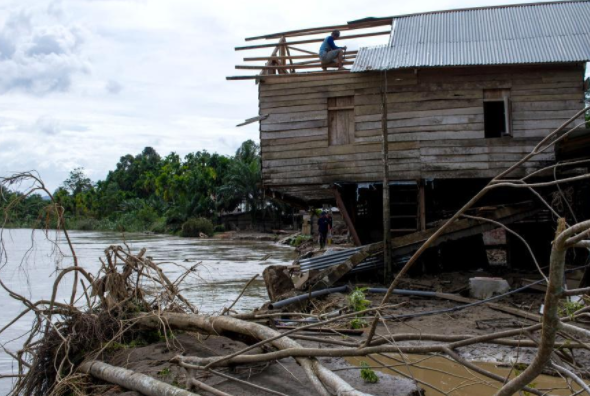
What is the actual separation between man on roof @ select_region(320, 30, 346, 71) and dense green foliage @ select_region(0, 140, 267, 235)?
82.8 ft

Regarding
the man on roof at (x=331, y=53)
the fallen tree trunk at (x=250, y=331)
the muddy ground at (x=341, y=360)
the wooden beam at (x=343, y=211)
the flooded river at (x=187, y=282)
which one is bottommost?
the flooded river at (x=187, y=282)

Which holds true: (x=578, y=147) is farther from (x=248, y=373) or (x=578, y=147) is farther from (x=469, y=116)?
(x=248, y=373)

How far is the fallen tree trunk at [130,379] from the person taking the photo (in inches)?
219

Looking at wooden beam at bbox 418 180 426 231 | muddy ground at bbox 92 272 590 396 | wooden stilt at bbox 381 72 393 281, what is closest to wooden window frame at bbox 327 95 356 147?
wooden stilt at bbox 381 72 393 281

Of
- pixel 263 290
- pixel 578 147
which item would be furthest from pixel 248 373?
pixel 263 290

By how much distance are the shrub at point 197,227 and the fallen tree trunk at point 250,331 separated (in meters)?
42.9

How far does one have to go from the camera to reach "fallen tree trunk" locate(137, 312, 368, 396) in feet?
15.2

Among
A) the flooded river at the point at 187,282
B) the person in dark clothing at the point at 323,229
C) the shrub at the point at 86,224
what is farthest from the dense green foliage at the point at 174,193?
the person in dark clothing at the point at 323,229

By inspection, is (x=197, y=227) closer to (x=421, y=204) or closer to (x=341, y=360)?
(x=421, y=204)

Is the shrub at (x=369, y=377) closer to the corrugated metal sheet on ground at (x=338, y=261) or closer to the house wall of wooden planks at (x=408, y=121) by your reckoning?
the corrugated metal sheet on ground at (x=338, y=261)

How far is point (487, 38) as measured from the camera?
13.9 m

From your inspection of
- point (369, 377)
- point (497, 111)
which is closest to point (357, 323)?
point (369, 377)

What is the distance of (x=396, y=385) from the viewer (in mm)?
5773

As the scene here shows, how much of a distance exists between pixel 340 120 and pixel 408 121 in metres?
1.62
